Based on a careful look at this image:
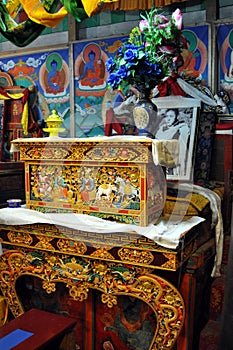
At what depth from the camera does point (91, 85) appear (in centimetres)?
477

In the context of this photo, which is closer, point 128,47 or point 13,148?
point 128,47

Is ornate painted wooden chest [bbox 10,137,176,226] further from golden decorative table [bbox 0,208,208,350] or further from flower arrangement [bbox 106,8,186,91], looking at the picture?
flower arrangement [bbox 106,8,186,91]

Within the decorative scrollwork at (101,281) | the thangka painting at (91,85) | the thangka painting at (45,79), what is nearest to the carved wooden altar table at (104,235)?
the decorative scrollwork at (101,281)

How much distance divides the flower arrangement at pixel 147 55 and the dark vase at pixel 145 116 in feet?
0.24

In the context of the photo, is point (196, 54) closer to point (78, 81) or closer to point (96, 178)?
point (78, 81)

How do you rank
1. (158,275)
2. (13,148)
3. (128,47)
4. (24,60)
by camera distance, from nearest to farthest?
(158,275) < (128,47) < (13,148) < (24,60)

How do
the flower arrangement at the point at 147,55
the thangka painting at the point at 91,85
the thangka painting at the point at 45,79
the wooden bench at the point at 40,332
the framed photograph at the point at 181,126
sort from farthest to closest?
the thangka painting at the point at 45,79
the thangka painting at the point at 91,85
the framed photograph at the point at 181,126
the flower arrangement at the point at 147,55
the wooden bench at the point at 40,332

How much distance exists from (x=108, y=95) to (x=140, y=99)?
2204mm

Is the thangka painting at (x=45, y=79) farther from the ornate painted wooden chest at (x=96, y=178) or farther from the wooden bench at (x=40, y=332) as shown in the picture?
the wooden bench at (x=40, y=332)

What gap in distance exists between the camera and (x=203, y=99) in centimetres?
383

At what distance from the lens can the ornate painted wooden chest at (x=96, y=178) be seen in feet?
6.95

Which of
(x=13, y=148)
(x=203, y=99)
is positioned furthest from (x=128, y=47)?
(x=203, y=99)

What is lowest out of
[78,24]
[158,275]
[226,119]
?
[158,275]

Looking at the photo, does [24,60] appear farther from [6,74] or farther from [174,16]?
[174,16]
